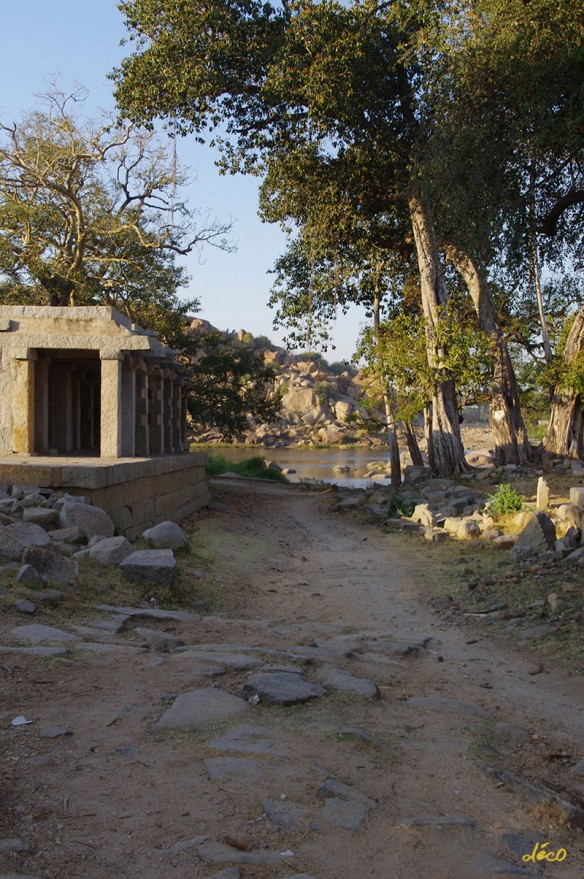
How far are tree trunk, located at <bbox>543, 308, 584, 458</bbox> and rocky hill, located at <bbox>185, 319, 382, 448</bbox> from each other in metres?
36.9

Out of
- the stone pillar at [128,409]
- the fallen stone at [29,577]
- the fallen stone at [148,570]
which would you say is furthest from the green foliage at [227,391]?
the fallen stone at [29,577]

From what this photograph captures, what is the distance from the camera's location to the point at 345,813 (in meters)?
3.22

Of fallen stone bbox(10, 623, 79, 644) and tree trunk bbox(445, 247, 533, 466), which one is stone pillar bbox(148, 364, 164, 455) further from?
fallen stone bbox(10, 623, 79, 644)

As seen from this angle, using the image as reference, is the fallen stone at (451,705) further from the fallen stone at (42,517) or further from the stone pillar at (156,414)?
the stone pillar at (156,414)

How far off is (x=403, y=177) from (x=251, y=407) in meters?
9.31

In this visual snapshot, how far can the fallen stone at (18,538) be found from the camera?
7168 millimetres

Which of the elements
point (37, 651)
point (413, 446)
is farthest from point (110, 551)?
point (413, 446)

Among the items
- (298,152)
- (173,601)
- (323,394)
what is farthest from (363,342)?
(323,394)

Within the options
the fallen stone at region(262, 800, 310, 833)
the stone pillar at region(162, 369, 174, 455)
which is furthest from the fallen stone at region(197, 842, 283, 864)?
the stone pillar at region(162, 369, 174, 455)

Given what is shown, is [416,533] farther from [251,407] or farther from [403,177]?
[251,407]

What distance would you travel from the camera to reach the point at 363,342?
20.6 meters

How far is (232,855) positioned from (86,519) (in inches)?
263

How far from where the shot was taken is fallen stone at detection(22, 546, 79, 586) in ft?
22.1

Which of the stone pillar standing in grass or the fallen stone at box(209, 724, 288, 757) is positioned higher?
the stone pillar standing in grass
